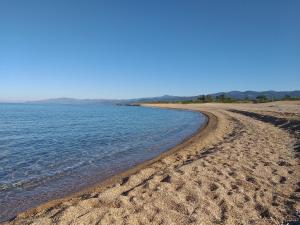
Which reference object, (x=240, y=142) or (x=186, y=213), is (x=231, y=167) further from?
(x=240, y=142)

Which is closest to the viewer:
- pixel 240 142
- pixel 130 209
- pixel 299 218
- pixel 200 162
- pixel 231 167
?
pixel 299 218

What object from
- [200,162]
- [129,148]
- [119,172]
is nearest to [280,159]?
[200,162]

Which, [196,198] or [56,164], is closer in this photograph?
[196,198]

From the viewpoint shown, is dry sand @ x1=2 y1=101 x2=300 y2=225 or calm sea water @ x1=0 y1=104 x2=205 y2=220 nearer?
dry sand @ x1=2 y1=101 x2=300 y2=225

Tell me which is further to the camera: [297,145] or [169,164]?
[297,145]

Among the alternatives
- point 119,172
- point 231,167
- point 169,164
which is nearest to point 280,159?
point 231,167

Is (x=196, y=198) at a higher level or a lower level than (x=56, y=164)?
higher

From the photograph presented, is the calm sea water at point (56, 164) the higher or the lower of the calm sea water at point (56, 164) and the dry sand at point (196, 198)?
the lower

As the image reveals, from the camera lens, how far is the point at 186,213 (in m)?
7.29

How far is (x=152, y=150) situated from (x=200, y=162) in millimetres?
7184

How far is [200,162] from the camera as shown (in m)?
12.8

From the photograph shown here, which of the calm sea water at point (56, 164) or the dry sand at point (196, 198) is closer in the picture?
the dry sand at point (196, 198)

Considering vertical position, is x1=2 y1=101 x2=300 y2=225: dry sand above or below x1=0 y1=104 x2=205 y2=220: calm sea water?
above

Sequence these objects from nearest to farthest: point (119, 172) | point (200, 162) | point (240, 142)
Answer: point (200, 162) < point (119, 172) < point (240, 142)
